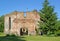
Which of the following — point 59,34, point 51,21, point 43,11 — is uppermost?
point 43,11

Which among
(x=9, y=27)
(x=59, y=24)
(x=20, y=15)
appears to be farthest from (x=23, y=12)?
(x=59, y=24)

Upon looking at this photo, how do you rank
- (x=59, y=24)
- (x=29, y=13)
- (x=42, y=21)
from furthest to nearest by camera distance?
1. (x=29, y=13)
2. (x=42, y=21)
3. (x=59, y=24)

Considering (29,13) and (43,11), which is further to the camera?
(29,13)

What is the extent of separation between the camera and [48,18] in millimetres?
33750

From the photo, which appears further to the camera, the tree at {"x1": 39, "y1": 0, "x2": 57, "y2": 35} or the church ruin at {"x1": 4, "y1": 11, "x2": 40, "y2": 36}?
the church ruin at {"x1": 4, "y1": 11, "x2": 40, "y2": 36}

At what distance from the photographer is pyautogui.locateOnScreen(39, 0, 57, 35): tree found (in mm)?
33094

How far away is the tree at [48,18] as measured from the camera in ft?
109

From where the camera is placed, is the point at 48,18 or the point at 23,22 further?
the point at 23,22

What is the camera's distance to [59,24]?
1292 inches

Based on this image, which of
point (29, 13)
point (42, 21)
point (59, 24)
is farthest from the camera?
point (29, 13)

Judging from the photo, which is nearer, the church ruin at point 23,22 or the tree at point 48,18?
the tree at point 48,18

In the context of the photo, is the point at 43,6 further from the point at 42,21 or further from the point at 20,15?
the point at 20,15

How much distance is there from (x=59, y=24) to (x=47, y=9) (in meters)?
3.77

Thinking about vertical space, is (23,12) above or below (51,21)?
above
